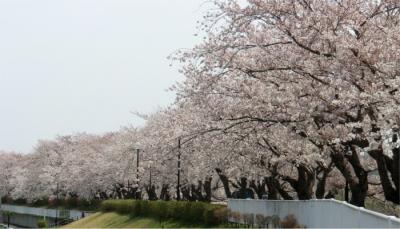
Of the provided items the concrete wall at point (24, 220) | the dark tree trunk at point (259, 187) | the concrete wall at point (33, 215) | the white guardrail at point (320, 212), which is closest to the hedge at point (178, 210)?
the white guardrail at point (320, 212)

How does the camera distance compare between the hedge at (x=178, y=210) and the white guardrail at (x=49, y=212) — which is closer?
the hedge at (x=178, y=210)

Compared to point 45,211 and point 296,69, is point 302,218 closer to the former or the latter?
point 296,69

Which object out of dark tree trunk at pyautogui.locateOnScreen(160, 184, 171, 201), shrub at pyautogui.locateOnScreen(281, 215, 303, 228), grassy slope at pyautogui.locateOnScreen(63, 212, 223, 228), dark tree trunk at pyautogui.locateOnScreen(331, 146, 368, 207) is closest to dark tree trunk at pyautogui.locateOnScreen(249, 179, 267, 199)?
grassy slope at pyautogui.locateOnScreen(63, 212, 223, 228)

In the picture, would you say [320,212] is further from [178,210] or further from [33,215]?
[33,215]

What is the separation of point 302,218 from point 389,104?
749 cm

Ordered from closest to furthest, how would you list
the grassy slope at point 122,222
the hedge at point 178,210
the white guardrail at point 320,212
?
1. the white guardrail at point 320,212
2. the hedge at point 178,210
3. the grassy slope at point 122,222

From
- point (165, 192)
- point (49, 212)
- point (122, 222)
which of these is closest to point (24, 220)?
point (49, 212)

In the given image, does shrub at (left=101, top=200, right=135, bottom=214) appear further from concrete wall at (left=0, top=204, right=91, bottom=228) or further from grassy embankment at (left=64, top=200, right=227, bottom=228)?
concrete wall at (left=0, top=204, right=91, bottom=228)

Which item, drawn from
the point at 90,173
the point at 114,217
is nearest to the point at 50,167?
the point at 90,173

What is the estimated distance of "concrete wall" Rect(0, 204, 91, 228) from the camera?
71675mm

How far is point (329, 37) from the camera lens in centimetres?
1580

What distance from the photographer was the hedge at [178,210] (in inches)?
1219

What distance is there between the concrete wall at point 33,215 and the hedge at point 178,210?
1856cm

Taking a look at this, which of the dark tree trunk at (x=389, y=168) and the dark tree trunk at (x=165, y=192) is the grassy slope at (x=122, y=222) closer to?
the dark tree trunk at (x=165, y=192)
